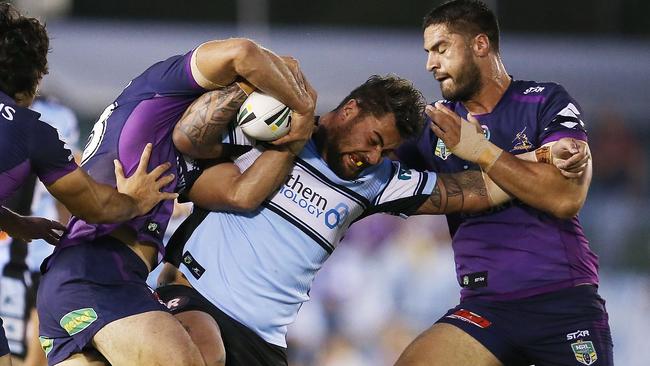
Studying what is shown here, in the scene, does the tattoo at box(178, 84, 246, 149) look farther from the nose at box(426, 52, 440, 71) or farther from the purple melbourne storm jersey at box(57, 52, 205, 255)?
the nose at box(426, 52, 440, 71)

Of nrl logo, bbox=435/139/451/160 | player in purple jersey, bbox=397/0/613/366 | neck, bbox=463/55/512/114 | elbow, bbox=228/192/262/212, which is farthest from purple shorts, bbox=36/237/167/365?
neck, bbox=463/55/512/114

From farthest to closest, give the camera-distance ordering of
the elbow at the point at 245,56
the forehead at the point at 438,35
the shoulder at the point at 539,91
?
the forehead at the point at 438,35, the shoulder at the point at 539,91, the elbow at the point at 245,56

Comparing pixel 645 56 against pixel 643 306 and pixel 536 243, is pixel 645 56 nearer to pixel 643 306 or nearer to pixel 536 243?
pixel 643 306

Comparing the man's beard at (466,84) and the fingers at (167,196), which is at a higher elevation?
the man's beard at (466,84)

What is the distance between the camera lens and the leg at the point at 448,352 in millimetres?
5480

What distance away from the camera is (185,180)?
5.22 meters

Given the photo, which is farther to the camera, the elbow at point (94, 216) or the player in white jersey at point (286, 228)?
the player in white jersey at point (286, 228)

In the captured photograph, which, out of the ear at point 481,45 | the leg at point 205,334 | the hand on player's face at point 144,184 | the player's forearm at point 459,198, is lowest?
the leg at point 205,334

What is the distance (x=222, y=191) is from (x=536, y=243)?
62.8 inches

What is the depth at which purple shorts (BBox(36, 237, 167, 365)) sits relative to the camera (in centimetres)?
477

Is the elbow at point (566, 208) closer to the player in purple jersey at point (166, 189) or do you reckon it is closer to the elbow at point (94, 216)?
the player in purple jersey at point (166, 189)

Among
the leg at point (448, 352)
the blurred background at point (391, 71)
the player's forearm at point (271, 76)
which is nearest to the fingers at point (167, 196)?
the player's forearm at point (271, 76)

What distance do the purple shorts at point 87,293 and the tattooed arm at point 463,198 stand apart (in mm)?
1460

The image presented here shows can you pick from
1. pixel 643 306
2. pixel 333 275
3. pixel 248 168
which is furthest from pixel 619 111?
pixel 248 168
